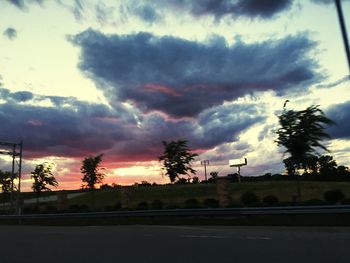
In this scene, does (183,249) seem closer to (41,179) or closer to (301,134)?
(301,134)

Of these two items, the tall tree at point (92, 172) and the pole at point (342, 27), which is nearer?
the pole at point (342, 27)

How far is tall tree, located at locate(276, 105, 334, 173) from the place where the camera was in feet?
98.1

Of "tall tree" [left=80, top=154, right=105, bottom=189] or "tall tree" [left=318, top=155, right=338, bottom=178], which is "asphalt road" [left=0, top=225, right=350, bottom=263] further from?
"tall tree" [left=318, top=155, right=338, bottom=178]

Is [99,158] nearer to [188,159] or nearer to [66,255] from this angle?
[188,159]

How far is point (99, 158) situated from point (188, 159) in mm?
13864

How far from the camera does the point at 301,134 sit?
30.0 metres

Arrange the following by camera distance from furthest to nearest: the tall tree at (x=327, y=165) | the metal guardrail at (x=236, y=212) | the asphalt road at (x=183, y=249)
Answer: the tall tree at (x=327, y=165)
the metal guardrail at (x=236, y=212)
the asphalt road at (x=183, y=249)

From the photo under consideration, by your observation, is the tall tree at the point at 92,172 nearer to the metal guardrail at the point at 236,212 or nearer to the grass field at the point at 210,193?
the grass field at the point at 210,193

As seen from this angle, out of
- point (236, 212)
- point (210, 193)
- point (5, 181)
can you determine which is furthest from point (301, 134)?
point (5, 181)

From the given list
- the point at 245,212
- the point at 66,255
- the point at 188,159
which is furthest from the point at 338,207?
the point at 188,159

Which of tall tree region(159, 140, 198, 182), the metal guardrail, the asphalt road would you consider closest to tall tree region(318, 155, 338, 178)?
tall tree region(159, 140, 198, 182)

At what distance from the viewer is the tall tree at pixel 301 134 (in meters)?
29.9

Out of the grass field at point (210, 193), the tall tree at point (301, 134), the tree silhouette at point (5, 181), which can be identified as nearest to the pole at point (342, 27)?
the tall tree at point (301, 134)

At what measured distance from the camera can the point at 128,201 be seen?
41.0m
